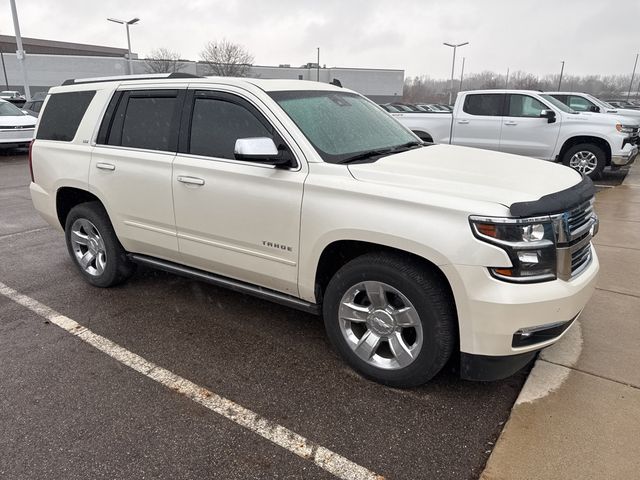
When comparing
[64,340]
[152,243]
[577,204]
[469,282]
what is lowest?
[64,340]

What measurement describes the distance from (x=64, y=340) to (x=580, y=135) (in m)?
9.99

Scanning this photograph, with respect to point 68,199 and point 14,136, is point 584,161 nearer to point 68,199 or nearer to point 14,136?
point 68,199

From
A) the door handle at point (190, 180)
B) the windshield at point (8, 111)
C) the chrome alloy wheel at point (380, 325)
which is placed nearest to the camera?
the chrome alloy wheel at point (380, 325)

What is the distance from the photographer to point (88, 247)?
470cm

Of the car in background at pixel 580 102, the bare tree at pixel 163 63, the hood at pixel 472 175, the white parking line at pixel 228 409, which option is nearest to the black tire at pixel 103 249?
the white parking line at pixel 228 409

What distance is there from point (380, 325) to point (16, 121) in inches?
598

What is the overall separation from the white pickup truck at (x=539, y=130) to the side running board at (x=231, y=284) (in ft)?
22.2

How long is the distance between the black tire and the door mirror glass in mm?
1984

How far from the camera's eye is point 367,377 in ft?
10.3

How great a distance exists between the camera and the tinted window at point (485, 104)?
10703 millimetres

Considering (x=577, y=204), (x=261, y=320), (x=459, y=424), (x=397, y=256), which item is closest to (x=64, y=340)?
(x=261, y=320)

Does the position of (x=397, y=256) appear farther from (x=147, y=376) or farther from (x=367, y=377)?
(x=147, y=376)

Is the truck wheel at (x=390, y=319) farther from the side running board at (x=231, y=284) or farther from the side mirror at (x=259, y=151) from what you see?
the side mirror at (x=259, y=151)

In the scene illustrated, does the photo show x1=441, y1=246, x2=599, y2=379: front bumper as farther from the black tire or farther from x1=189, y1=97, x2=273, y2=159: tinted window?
the black tire
